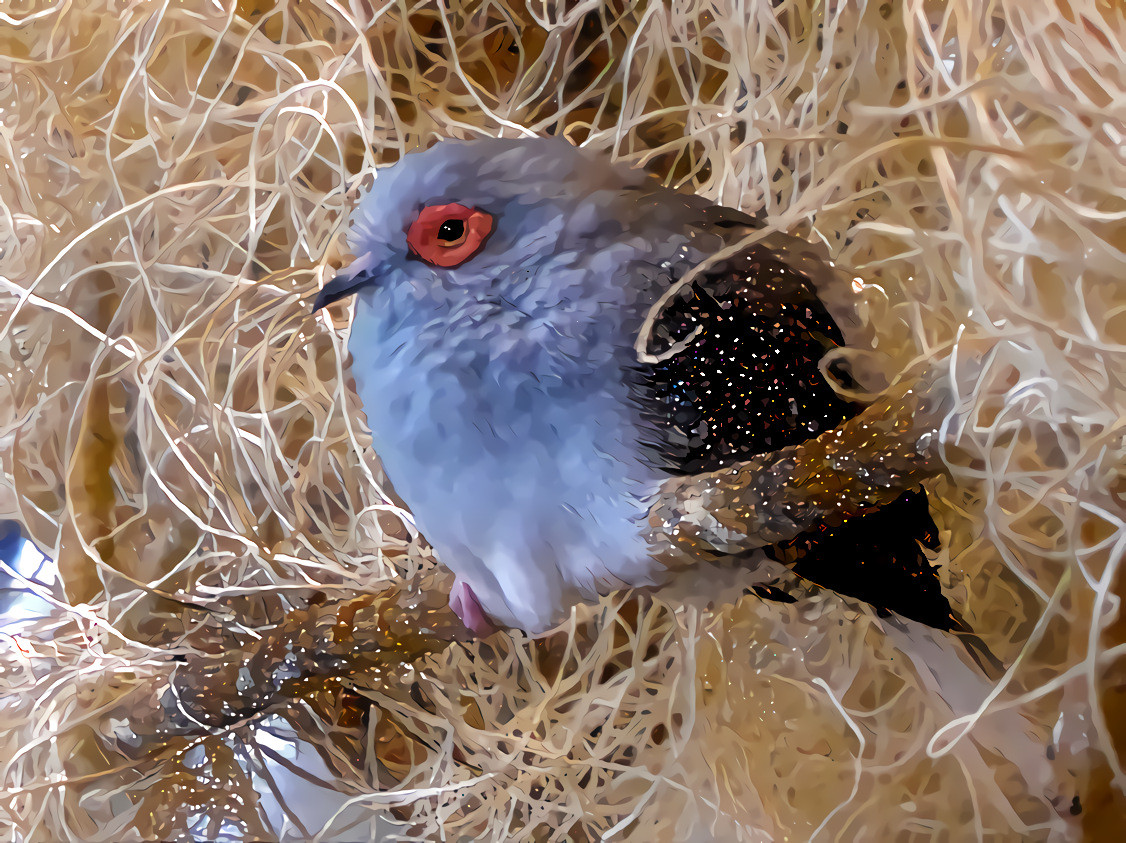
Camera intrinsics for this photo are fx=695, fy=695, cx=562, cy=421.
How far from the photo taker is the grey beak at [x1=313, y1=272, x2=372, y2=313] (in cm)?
44

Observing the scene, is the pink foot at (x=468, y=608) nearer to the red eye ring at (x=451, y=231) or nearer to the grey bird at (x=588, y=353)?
the grey bird at (x=588, y=353)

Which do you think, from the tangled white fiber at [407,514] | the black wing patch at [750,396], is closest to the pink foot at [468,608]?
the tangled white fiber at [407,514]

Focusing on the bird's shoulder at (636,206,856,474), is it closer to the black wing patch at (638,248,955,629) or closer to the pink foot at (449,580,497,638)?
the black wing patch at (638,248,955,629)

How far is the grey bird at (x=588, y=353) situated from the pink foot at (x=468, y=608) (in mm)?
64

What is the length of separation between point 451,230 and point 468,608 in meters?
0.26

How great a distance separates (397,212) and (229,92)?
8.5 inches

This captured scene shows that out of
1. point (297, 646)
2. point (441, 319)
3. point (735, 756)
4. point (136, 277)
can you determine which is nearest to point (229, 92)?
point (136, 277)

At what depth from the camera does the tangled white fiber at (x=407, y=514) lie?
16.1 inches

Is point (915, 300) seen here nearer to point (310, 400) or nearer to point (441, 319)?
point (441, 319)

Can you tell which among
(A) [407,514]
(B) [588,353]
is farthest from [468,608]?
(B) [588,353]

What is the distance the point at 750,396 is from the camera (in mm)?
414

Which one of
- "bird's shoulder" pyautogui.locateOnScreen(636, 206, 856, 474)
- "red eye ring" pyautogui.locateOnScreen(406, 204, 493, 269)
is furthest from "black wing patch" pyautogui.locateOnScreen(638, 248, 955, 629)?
"red eye ring" pyautogui.locateOnScreen(406, 204, 493, 269)

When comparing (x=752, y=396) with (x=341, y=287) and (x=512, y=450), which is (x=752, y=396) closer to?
(x=512, y=450)

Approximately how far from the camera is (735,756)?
0.49 meters
